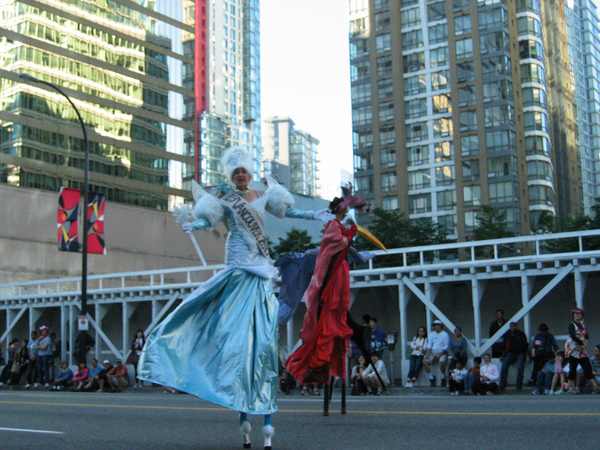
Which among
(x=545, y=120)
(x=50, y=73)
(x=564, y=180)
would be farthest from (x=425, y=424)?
(x=564, y=180)

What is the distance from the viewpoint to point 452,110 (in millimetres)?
74250

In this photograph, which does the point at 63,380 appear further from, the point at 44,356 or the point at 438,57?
the point at 438,57

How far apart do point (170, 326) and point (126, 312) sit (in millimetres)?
23684

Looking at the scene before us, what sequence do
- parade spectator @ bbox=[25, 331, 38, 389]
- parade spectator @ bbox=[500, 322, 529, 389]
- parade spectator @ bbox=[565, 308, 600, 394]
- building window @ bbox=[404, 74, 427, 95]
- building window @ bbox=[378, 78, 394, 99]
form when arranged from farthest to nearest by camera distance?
building window @ bbox=[378, 78, 394, 99] → building window @ bbox=[404, 74, 427, 95] → parade spectator @ bbox=[25, 331, 38, 389] → parade spectator @ bbox=[500, 322, 529, 389] → parade spectator @ bbox=[565, 308, 600, 394]

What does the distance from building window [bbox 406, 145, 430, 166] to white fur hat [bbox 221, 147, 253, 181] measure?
7003 centimetres

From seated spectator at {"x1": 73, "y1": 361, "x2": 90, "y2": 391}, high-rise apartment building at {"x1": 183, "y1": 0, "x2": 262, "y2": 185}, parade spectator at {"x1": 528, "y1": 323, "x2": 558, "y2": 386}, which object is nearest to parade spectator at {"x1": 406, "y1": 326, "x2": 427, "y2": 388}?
parade spectator at {"x1": 528, "y1": 323, "x2": 558, "y2": 386}

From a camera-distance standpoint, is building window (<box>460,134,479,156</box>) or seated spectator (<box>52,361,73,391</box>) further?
building window (<box>460,134,479,156</box>)

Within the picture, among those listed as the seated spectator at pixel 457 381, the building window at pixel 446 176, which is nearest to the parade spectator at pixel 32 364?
the seated spectator at pixel 457 381

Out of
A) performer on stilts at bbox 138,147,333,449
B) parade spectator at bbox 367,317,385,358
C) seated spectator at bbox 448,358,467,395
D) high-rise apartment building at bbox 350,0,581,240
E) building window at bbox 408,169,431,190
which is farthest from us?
building window at bbox 408,169,431,190

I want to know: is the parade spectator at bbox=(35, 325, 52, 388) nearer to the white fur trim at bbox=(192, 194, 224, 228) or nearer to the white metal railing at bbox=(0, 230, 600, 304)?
the white metal railing at bbox=(0, 230, 600, 304)

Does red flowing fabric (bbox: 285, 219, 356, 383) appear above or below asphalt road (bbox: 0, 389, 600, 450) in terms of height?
above

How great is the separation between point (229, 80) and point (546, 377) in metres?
126

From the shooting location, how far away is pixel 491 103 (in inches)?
2842

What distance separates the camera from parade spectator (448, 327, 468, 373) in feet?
60.3
